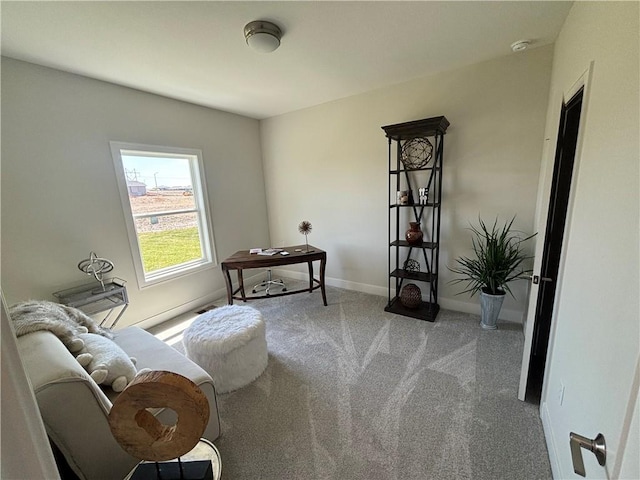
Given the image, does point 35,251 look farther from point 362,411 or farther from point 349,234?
point 349,234

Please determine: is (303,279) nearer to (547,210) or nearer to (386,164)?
(386,164)

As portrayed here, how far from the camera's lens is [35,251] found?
7.32ft

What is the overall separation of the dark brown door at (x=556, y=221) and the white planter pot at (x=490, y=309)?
1.48ft

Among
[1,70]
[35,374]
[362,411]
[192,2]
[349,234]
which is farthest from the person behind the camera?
[349,234]

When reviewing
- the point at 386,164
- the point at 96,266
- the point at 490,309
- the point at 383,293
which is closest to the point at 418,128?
the point at 386,164

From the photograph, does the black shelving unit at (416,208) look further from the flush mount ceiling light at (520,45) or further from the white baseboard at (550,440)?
the white baseboard at (550,440)

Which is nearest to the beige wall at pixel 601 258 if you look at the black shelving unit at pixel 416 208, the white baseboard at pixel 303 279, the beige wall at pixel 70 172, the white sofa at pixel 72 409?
the black shelving unit at pixel 416 208

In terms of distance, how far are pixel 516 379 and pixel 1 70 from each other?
4480 mm

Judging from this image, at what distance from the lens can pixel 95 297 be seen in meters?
2.34

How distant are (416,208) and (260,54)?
2173mm

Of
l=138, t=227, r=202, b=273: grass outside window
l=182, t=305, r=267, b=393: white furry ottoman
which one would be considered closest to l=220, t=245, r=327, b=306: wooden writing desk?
l=138, t=227, r=202, b=273: grass outside window

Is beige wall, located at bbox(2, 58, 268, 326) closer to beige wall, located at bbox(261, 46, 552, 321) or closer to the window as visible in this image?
the window

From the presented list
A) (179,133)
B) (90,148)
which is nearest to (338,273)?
(179,133)

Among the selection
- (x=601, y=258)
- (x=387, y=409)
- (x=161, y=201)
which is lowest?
(x=387, y=409)
